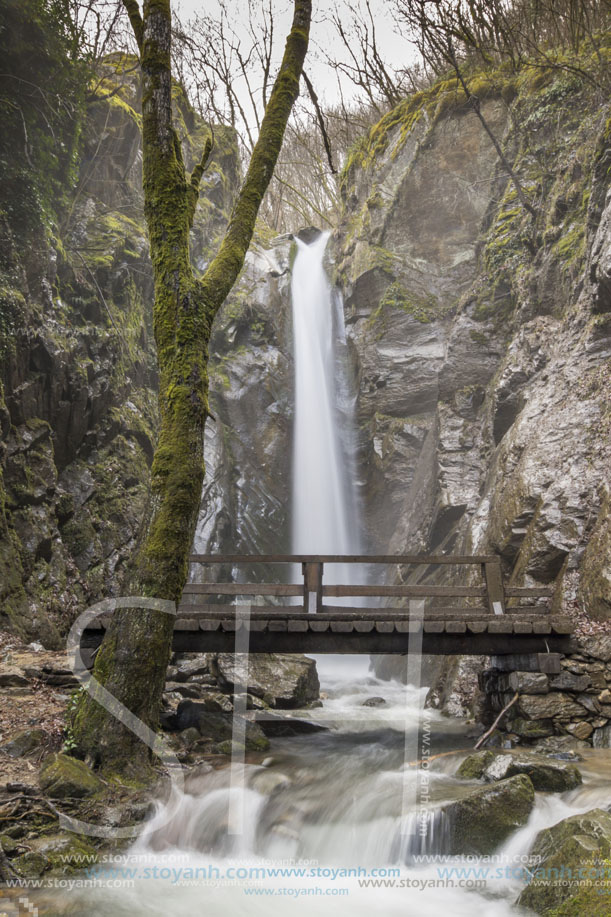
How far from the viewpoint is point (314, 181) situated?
95.6 ft

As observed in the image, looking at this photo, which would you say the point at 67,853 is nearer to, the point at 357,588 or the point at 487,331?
the point at 357,588

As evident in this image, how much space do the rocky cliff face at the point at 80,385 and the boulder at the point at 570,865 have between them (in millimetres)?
6629

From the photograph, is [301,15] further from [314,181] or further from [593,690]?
[314,181]

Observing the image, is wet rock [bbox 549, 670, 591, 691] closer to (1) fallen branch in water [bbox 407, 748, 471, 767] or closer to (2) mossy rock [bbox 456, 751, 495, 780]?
(1) fallen branch in water [bbox 407, 748, 471, 767]

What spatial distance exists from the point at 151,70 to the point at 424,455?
11.4 m

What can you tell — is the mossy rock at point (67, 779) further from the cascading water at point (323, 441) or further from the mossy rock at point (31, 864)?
the cascading water at point (323, 441)

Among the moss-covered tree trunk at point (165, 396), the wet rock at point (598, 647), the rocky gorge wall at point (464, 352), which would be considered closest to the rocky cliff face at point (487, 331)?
the rocky gorge wall at point (464, 352)

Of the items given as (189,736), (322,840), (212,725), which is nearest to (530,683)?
(322,840)

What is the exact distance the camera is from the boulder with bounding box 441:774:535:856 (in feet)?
13.8

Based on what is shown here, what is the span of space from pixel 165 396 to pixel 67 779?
3060mm

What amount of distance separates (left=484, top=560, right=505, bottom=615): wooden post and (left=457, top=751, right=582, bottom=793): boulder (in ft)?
5.71

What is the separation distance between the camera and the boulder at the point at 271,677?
833cm

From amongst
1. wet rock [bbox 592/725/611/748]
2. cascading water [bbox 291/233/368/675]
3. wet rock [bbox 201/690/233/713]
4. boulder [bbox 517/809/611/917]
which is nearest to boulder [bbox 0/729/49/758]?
wet rock [bbox 201/690/233/713]

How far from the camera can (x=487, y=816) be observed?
4273mm
